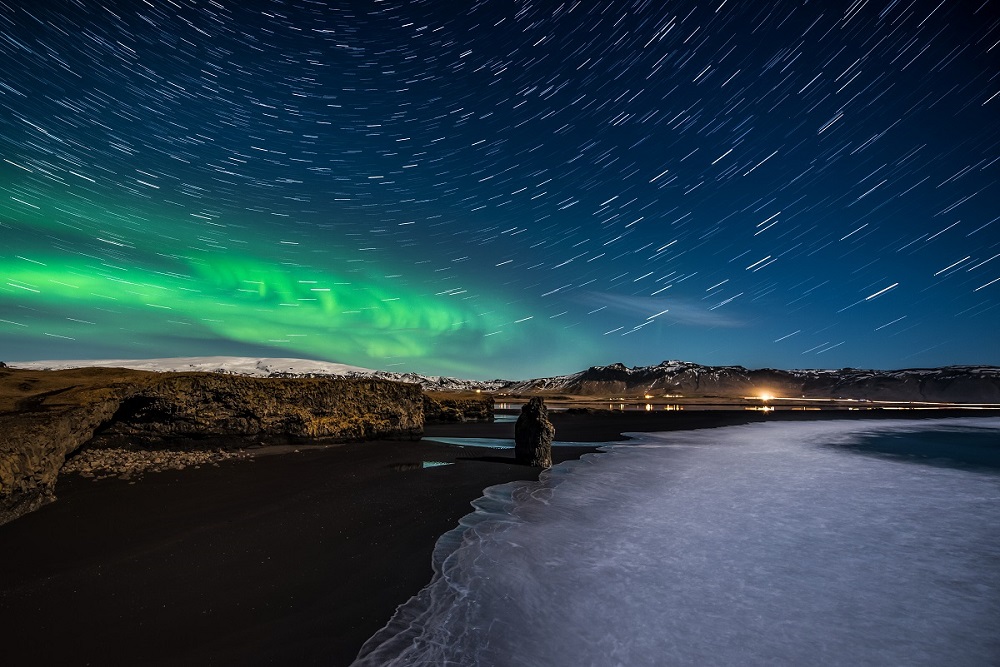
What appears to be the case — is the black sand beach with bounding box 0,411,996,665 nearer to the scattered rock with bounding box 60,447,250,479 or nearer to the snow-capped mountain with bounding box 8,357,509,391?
the scattered rock with bounding box 60,447,250,479

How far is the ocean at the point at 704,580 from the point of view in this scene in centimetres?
391

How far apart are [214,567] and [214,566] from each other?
0.04m

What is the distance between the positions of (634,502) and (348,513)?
5.68 meters

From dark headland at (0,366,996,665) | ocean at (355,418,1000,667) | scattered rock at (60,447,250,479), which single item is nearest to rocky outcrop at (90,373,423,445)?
scattered rock at (60,447,250,479)

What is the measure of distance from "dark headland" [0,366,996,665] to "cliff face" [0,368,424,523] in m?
0.79

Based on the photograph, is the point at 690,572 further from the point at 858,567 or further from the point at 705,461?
the point at 705,461

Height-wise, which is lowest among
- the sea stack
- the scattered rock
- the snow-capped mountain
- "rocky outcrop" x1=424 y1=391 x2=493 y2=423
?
the scattered rock

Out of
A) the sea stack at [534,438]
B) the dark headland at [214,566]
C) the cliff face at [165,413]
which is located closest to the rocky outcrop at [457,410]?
the cliff face at [165,413]

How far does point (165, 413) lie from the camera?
12.8m

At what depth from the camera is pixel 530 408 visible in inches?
552

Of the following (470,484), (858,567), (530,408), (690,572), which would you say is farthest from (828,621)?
(530,408)

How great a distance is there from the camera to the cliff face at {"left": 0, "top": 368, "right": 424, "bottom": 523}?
6.81 meters

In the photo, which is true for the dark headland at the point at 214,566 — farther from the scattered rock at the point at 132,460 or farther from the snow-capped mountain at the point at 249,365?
the snow-capped mountain at the point at 249,365

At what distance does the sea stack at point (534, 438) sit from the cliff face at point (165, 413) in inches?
270
